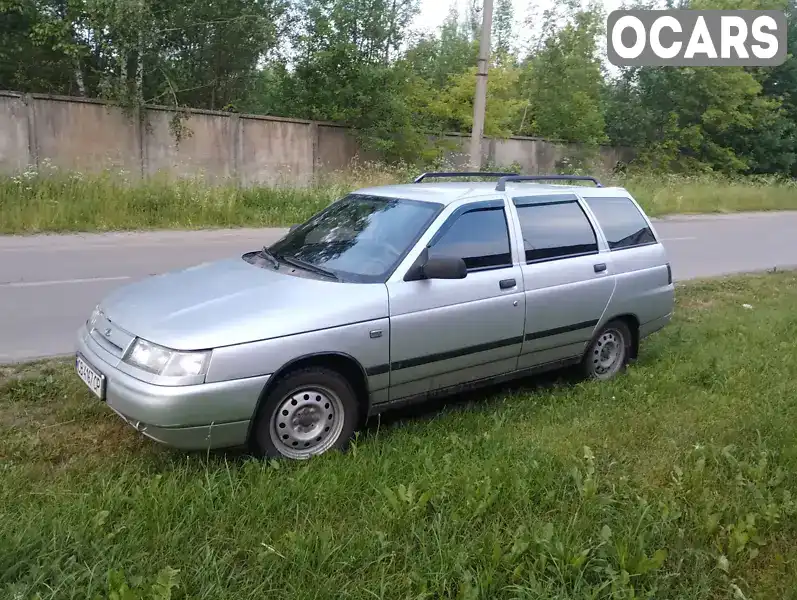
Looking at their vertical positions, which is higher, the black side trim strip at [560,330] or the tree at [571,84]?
the tree at [571,84]

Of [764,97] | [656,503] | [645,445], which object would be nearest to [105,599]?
[656,503]

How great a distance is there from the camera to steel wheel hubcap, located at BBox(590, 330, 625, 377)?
567 cm

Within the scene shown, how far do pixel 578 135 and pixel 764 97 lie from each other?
1284 centimetres

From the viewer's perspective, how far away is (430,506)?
3391 mm

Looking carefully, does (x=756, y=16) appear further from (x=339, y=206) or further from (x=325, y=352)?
(x=325, y=352)

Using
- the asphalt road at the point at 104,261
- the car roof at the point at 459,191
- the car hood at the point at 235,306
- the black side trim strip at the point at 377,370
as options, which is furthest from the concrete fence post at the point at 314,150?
the black side trim strip at the point at 377,370

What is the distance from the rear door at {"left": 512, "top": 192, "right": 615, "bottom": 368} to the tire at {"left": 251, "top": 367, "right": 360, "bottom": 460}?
5.05ft

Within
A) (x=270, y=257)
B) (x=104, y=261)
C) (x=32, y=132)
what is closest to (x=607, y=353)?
(x=270, y=257)

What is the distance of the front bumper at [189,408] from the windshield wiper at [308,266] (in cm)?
97

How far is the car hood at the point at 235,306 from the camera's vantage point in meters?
3.68

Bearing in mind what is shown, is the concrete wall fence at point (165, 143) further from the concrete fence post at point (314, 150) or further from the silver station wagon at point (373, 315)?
the silver station wagon at point (373, 315)

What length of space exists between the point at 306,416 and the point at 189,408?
2.30 feet

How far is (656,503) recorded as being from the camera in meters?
3.54

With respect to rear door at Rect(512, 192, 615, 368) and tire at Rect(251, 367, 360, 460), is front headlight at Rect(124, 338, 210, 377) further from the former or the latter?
rear door at Rect(512, 192, 615, 368)
